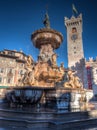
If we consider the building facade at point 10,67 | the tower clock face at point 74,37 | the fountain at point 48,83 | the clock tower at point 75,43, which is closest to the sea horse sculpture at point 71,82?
the fountain at point 48,83

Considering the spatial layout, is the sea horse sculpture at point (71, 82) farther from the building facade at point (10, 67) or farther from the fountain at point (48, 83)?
the building facade at point (10, 67)

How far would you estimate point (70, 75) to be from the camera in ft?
26.3

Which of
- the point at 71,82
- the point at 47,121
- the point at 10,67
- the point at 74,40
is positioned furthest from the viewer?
the point at 74,40

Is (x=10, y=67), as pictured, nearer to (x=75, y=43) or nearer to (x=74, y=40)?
(x=75, y=43)

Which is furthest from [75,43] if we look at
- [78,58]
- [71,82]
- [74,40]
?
[71,82]

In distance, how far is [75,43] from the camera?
5400cm

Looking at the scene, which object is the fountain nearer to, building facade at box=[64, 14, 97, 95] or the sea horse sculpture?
the sea horse sculpture

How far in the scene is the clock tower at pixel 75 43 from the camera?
4992 cm

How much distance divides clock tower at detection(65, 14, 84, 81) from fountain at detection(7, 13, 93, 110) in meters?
36.9

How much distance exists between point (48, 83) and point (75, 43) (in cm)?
4823

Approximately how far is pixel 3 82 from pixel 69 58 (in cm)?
3107

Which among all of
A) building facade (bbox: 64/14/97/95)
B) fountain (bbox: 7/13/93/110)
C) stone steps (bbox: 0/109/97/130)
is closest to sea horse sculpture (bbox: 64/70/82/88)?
fountain (bbox: 7/13/93/110)

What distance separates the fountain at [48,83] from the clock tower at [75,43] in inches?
1453

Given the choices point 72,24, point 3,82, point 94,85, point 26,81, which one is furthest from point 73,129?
point 72,24
